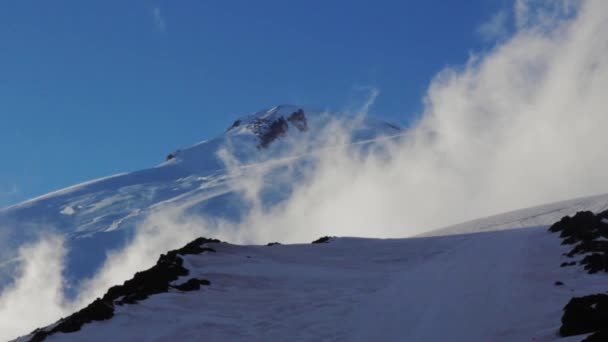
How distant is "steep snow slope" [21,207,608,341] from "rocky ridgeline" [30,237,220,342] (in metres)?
0.45

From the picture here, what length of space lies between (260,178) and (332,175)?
1940 centimetres

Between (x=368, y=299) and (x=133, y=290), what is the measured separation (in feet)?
29.0

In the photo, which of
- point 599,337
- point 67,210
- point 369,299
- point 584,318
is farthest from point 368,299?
point 67,210

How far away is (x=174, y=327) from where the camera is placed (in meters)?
21.8

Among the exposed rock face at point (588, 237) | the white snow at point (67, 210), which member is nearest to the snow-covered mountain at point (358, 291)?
the exposed rock face at point (588, 237)

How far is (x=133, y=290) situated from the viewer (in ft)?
87.1

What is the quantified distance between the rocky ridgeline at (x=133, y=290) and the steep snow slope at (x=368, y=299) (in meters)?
0.45

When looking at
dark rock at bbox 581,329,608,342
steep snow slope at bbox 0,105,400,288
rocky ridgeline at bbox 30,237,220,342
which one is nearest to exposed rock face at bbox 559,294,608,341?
dark rock at bbox 581,329,608,342

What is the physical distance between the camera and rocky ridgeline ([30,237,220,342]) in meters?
22.0

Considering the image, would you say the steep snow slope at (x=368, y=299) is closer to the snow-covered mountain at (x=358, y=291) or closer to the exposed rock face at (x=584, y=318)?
the snow-covered mountain at (x=358, y=291)

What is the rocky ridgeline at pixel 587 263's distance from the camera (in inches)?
606

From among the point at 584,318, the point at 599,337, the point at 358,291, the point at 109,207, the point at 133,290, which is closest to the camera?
the point at 599,337

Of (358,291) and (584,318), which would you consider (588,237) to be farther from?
(584,318)

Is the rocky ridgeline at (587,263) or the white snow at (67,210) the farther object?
the white snow at (67,210)
